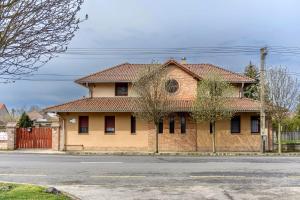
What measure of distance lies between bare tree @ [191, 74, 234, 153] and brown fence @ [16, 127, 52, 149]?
13514 mm

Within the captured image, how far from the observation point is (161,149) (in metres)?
38.1

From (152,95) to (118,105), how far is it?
142 inches

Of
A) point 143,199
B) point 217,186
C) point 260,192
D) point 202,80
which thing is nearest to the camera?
point 143,199

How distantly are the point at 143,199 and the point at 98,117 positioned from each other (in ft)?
88.0

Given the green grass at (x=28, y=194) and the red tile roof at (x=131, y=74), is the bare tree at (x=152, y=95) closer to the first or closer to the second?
the red tile roof at (x=131, y=74)

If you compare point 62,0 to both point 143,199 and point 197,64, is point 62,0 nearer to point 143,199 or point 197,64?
point 143,199

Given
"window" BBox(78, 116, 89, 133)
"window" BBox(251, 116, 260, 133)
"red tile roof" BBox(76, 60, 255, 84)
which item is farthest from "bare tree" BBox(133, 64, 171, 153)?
"window" BBox(251, 116, 260, 133)

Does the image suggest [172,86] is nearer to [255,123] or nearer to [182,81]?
[182,81]

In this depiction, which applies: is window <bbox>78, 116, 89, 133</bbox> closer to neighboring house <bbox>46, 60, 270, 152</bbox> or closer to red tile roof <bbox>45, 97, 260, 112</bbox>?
neighboring house <bbox>46, 60, 270, 152</bbox>

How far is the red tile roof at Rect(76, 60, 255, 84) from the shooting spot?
3994 cm

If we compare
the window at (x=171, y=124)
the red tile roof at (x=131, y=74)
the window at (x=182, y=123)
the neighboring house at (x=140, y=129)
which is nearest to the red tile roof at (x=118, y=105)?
the neighboring house at (x=140, y=129)

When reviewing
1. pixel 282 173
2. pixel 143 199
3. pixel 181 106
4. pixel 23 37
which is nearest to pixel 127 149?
pixel 181 106

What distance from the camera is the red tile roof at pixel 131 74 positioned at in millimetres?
39938

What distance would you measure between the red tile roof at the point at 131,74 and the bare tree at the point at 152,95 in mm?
2584
